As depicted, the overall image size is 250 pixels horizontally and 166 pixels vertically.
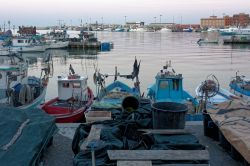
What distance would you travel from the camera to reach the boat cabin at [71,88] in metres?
18.9

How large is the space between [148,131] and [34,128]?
230cm

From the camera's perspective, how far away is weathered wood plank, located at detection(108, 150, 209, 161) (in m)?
6.28

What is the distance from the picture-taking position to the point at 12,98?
690 inches

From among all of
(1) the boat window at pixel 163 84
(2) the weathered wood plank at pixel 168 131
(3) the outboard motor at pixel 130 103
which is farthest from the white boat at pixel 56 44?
(2) the weathered wood plank at pixel 168 131

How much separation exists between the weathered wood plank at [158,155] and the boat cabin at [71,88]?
12.6 meters

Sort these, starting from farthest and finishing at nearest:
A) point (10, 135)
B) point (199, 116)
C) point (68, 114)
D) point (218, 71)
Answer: point (218, 71) < point (68, 114) < point (199, 116) < point (10, 135)

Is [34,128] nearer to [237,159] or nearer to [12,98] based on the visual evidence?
[237,159]

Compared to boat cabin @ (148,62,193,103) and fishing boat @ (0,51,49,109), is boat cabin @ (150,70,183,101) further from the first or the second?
fishing boat @ (0,51,49,109)

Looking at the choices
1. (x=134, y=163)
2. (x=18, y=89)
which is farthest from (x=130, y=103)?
(x=18, y=89)

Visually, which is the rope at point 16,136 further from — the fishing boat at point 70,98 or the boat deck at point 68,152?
the fishing boat at point 70,98

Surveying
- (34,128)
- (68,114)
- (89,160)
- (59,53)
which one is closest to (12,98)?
(68,114)

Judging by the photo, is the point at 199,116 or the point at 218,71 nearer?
the point at 199,116

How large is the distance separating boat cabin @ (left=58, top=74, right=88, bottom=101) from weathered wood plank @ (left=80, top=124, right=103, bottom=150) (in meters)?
11.0

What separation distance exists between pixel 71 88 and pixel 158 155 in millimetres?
13184
